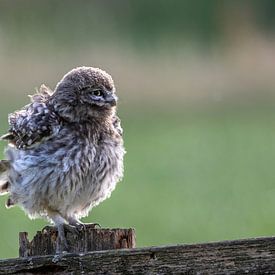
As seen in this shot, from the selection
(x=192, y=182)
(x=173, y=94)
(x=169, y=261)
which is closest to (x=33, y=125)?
(x=169, y=261)

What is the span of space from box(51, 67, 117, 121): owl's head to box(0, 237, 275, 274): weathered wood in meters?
2.58

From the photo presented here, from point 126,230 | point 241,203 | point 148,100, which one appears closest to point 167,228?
point 241,203

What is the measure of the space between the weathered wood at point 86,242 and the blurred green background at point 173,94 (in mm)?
5600

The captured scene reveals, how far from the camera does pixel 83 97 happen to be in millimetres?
6418

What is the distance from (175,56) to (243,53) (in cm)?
213

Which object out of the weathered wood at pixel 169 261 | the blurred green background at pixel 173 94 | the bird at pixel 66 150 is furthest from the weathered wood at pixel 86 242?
the blurred green background at pixel 173 94

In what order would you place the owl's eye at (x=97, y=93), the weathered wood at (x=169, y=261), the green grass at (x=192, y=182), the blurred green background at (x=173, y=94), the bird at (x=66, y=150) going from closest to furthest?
1. the weathered wood at (x=169, y=261)
2. the bird at (x=66, y=150)
3. the owl's eye at (x=97, y=93)
4. the green grass at (x=192, y=182)
5. the blurred green background at (x=173, y=94)

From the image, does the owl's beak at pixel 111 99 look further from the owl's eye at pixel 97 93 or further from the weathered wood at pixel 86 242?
the weathered wood at pixel 86 242

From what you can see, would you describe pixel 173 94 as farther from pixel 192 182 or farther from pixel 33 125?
pixel 33 125

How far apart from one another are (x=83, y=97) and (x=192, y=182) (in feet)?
23.8

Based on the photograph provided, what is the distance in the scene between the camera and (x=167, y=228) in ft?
36.1

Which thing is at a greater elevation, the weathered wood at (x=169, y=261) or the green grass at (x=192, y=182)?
the green grass at (x=192, y=182)

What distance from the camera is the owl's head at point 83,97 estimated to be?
6.30 meters

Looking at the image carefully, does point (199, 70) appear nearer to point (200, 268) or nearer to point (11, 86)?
point (11, 86)
